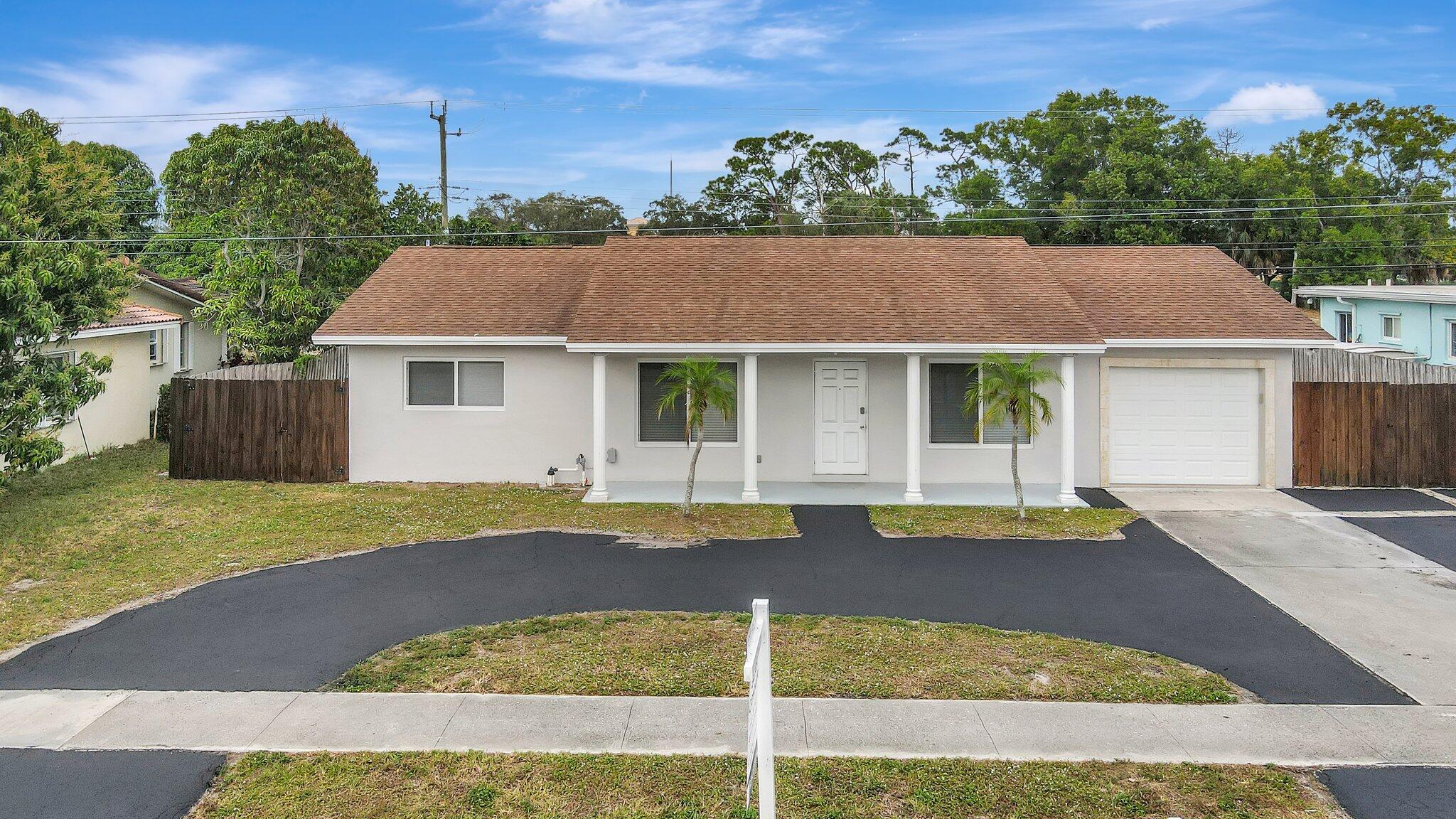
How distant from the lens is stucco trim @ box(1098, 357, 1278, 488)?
16344mm

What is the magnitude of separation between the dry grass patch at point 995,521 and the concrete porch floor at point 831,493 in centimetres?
34

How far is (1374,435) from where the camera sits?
1638 centimetres

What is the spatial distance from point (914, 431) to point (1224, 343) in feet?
17.2

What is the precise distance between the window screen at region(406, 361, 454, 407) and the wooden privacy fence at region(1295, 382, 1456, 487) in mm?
13906

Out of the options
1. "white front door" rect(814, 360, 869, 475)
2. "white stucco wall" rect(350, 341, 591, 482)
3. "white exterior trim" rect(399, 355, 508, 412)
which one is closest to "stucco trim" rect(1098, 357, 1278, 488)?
"white front door" rect(814, 360, 869, 475)

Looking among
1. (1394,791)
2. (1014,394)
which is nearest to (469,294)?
(1014,394)

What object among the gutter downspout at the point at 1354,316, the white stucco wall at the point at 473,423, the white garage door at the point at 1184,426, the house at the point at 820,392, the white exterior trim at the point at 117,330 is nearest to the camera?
the house at the point at 820,392

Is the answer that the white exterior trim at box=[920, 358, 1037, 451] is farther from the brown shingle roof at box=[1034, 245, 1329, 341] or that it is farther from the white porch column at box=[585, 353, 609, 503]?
the white porch column at box=[585, 353, 609, 503]

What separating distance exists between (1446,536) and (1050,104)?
38.0 metres

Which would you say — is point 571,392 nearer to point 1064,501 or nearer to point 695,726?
point 1064,501

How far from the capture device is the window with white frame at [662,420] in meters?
16.6

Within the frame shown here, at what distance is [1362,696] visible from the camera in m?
7.80

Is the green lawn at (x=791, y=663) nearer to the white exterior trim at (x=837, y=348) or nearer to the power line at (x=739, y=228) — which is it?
the white exterior trim at (x=837, y=348)

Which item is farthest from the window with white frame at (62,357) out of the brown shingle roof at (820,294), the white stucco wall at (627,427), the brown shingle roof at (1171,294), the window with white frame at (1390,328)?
the window with white frame at (1390,328)
